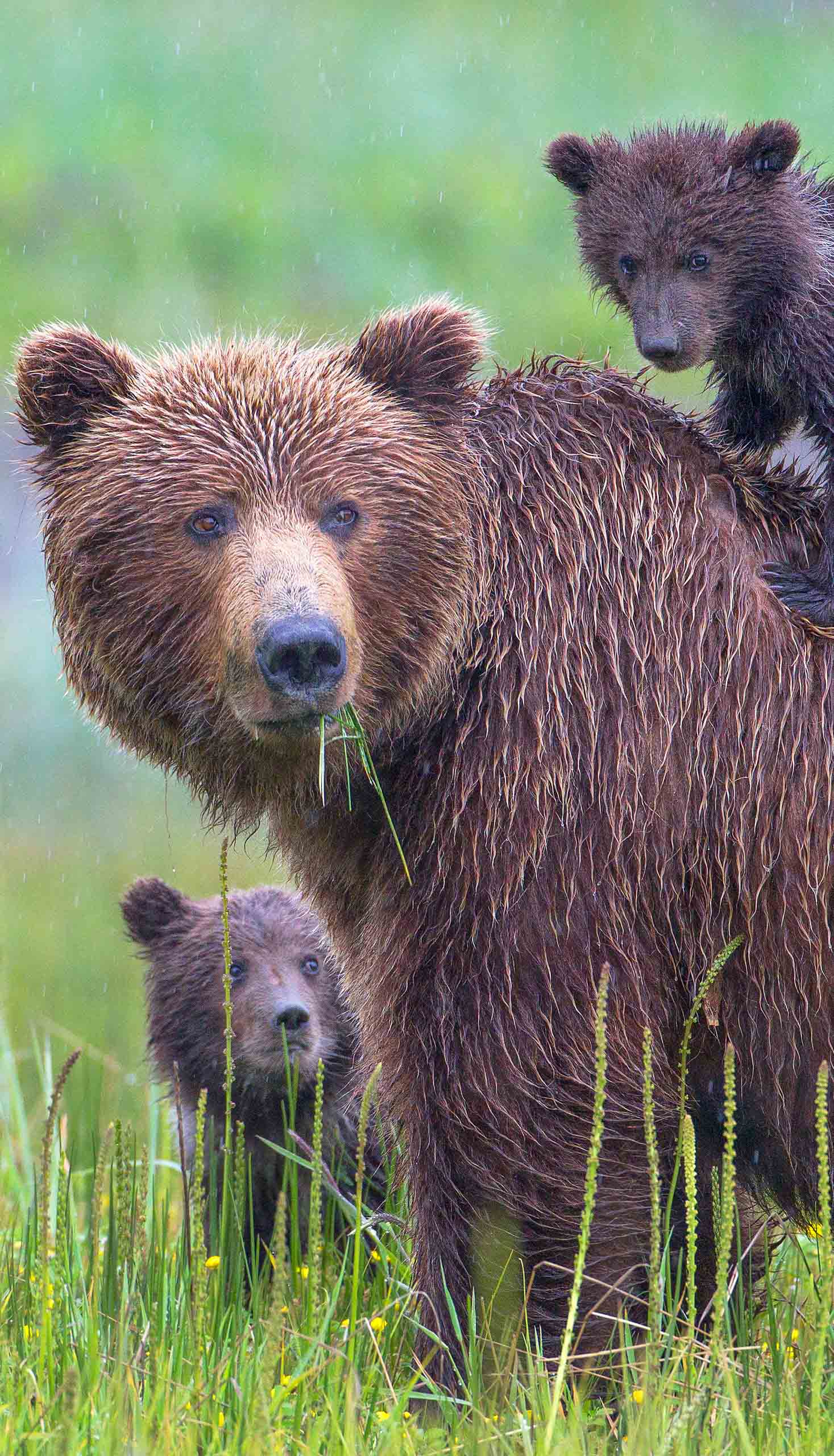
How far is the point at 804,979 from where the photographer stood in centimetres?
412

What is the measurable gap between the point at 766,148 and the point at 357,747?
1.94 m

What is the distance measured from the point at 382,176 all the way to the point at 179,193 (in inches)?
85.5

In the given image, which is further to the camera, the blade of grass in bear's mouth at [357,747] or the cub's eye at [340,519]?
the cub's eye at [340,519]

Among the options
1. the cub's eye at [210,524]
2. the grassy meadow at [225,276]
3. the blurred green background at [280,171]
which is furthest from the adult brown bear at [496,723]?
the blurred green background at [280,171]

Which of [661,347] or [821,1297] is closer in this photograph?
[821,1297]

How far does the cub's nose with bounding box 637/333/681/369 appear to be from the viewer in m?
4.60

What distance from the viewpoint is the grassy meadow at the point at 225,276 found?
416 cm

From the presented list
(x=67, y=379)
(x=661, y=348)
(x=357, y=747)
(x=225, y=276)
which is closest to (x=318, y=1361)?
(x=357, y=747)

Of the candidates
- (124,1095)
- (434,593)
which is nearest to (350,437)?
(434,593)

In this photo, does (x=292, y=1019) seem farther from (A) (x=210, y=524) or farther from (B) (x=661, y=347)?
(B) (x=661, y=347)

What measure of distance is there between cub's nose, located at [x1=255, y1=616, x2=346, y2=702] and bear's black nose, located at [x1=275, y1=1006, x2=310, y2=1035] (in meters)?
2.08

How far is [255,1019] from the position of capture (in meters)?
5.72

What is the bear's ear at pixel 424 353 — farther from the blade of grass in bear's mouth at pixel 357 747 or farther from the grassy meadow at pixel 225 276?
the blade of grass in bear's mouth at pixel 357 747

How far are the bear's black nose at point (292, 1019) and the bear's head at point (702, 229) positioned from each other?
7.28 feet
